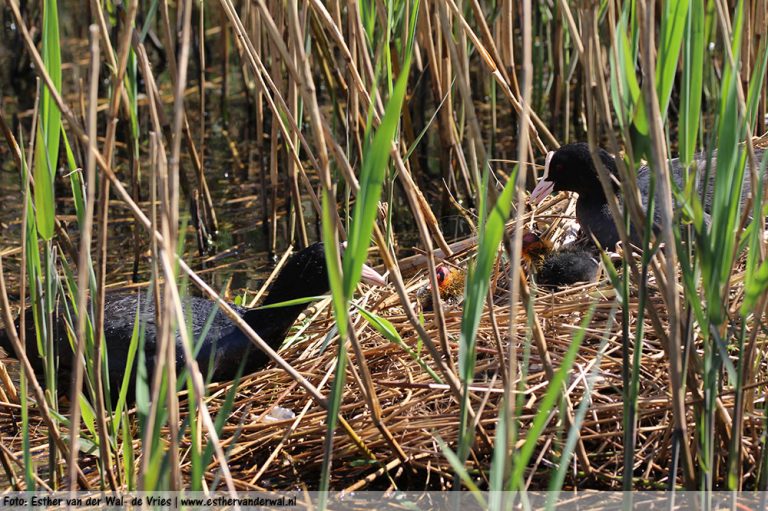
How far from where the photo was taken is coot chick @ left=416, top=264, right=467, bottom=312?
321 centimetres

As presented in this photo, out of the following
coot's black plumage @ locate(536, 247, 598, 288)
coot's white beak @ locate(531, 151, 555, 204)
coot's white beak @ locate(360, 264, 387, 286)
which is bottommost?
coot's black plumage @ locate(536, 247, 598, 288)

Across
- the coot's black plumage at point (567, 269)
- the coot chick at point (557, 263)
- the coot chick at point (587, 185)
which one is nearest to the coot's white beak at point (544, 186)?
the coot chick at point (587, 185)

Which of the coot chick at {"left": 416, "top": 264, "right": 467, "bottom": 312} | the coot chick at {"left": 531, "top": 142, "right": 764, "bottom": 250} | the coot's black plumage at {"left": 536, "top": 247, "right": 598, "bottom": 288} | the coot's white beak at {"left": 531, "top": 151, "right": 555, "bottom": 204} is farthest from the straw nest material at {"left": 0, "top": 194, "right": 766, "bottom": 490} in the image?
the coot's white beak at {"left": 531, "top": 151, "right": 555, "bottom": 204}

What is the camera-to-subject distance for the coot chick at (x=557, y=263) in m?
3.13

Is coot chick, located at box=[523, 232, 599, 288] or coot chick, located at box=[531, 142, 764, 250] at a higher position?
coot chick, located at box=[531, 142, 764, 250]

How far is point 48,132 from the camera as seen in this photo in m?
1.82

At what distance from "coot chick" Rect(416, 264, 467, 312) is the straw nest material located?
22 centimetres

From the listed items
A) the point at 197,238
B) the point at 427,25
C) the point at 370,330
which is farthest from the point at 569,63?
the point at 370,330

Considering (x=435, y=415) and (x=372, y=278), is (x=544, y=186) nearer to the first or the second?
(x=372, y=278)

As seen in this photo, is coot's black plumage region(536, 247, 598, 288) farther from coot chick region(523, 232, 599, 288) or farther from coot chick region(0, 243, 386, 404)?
coot chick region(0, 243, 386, 404)

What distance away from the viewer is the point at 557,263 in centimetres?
316

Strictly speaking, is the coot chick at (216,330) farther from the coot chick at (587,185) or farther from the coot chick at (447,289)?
the coot chick at (587,185)

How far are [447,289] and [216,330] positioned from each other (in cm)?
76

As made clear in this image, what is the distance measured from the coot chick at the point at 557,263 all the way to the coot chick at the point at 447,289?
0.81 ft
